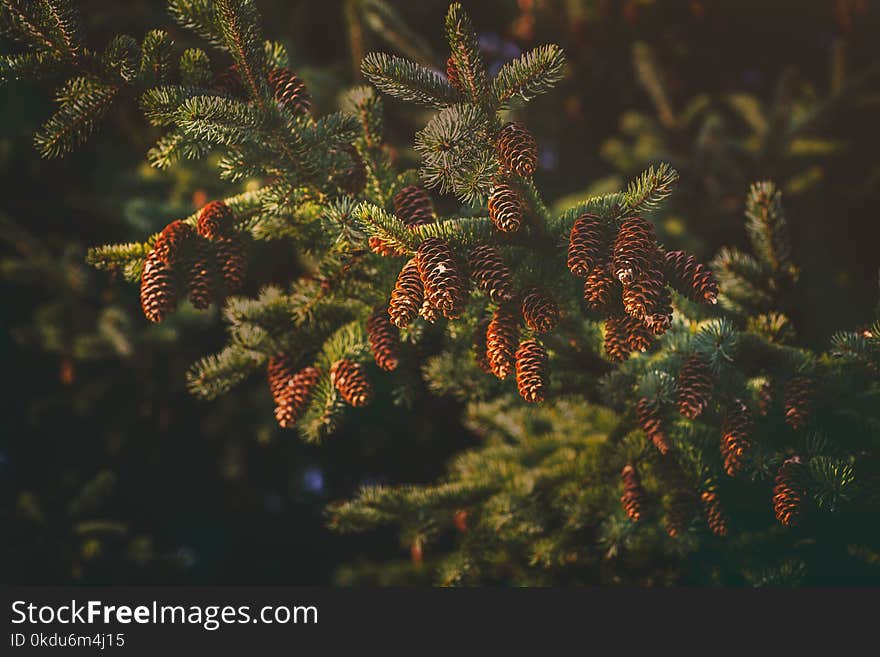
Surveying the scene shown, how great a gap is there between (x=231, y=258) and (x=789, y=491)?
104 centimetres

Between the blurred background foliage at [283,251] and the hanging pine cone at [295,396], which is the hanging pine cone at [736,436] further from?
the blurred background foliage at [283,251]

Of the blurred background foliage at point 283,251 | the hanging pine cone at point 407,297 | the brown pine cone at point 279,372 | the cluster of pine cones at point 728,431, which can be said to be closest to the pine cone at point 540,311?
the hanging pine cone at point 407,297

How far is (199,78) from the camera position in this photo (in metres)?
1.16

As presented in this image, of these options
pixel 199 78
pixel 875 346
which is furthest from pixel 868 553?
pixel 199 78

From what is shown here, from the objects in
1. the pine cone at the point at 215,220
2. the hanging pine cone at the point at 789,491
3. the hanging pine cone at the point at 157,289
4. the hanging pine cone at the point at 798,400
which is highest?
the pine cone at the point at 215,220

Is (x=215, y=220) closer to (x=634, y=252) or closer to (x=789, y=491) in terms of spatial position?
(x=634, y=252)

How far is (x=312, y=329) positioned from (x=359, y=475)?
4.40ft

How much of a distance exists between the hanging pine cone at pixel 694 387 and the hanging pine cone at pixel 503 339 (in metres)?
0.30

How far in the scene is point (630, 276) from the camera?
3.15ft

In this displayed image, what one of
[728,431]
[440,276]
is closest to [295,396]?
[440,276]

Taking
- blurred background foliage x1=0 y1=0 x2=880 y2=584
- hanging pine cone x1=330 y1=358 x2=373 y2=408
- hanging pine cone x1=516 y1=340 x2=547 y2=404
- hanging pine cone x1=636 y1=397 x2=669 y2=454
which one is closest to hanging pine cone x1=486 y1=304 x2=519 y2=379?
hanging pine cone x1=516 y1=340 x2=547 y2=404

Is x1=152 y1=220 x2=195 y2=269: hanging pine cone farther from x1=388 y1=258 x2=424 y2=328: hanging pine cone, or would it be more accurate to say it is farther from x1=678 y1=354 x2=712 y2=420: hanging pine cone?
x1=678 y1=354 x2=712 y2=420: hanging pine cone

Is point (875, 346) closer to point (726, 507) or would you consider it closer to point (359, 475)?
point (726, 507)

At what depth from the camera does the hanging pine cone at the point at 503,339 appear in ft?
3.43
